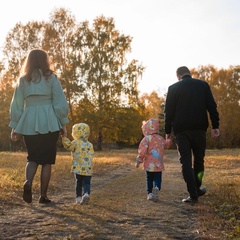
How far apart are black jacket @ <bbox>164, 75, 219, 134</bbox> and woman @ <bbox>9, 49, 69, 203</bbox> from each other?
1.72 m

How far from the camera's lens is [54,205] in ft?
19.9

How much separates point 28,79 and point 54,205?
6.28ft

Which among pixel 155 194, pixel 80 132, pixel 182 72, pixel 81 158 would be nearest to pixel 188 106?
pixel 182 72

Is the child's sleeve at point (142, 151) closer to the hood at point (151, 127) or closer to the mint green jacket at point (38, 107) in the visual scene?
the hood at point (151, 127)

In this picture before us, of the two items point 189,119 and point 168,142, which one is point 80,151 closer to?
point 168,142

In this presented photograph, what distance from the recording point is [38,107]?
604 cm

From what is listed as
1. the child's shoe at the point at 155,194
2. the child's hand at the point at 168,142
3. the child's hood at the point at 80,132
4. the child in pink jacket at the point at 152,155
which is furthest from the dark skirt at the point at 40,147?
the child's hand at the point at 168,142

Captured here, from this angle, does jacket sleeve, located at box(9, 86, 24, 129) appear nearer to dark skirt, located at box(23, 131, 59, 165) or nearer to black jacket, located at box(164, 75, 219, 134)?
dark skirt, located at box(23, 131, 59, 165)

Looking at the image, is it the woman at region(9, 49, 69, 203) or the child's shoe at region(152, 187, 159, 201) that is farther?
the child's shoe at region(152, 187, 159, 201)

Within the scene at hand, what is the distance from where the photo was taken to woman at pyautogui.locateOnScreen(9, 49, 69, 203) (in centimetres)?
594

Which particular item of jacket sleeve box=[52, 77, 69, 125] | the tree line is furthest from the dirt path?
the tree line

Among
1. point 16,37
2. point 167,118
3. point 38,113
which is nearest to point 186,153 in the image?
point 167,118

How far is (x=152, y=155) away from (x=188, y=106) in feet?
3.63

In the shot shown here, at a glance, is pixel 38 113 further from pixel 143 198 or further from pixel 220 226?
pixel 220 226
